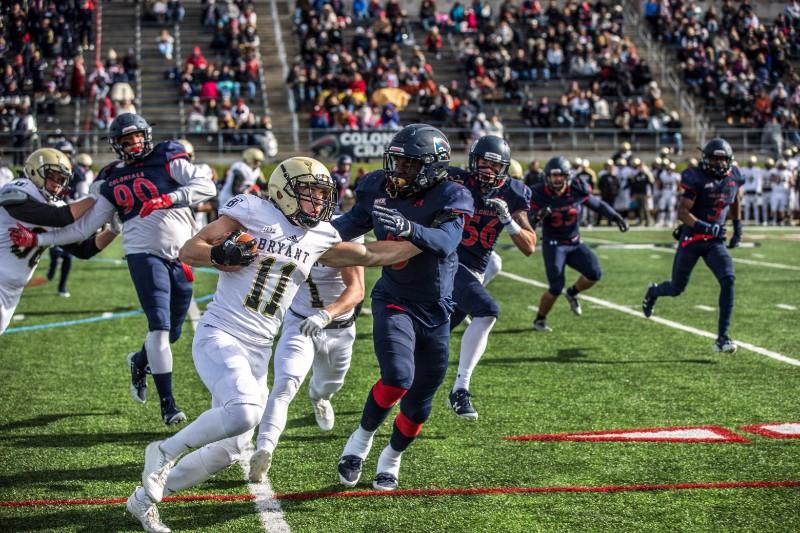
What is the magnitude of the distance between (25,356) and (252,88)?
2116 cm

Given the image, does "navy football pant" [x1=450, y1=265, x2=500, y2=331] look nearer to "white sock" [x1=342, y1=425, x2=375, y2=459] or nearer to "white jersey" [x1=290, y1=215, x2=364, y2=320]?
"white jersey" [x1=290, y1=215, x2=364, y2=320]

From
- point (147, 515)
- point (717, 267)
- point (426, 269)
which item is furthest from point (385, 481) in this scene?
point (717, 267)

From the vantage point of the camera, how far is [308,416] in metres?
7.53

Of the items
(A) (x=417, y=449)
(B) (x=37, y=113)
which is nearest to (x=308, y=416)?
(A) (x=417, y=449)

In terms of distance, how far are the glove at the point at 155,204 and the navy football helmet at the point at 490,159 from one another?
2.14 metres

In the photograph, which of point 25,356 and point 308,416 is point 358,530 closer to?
point 308,416

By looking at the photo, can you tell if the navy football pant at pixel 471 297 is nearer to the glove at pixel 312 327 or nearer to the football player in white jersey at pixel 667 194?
the glove at pixel 312 327

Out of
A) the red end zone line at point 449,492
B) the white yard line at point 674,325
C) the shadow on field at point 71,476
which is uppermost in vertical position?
the red end zone line at point 449,492

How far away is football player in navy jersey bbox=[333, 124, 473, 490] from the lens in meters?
5.63

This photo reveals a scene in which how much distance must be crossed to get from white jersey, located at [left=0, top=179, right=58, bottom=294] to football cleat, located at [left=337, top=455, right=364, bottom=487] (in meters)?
2.74

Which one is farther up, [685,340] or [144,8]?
[144,8]

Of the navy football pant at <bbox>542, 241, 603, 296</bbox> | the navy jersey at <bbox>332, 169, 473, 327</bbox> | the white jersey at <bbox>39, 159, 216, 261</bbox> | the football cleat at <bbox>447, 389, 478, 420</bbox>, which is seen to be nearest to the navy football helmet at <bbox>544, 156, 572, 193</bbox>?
the navy football pant at <bbox>542, 241, 603, 296</bbox>

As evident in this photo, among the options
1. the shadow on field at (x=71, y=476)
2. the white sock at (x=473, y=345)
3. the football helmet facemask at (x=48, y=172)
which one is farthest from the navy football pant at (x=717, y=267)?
the shadow on field at (x=71, y=476)

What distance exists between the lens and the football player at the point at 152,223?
7.30 metres
